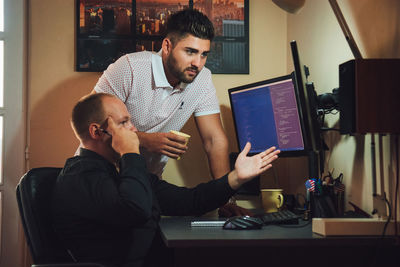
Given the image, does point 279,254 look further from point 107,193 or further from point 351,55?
point 351,55

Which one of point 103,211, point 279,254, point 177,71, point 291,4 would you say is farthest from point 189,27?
point 279,254

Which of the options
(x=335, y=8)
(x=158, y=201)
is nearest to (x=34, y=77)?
(x=158, y=201)

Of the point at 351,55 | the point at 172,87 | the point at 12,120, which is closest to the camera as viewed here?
the point at 351,55

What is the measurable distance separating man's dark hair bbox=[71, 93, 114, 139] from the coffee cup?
3.43 ft

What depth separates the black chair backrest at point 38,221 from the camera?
1599mm

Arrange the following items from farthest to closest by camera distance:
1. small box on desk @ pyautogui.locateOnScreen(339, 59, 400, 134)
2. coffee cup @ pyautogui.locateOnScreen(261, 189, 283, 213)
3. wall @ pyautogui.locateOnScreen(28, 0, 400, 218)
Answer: wall @ pyautogui.locateOnScreen(28, 0, 400, 218), coffee cup @ pyautogui.locateOnScreen(261, 189, 283, 213), small box on desk @ pyautogui.locateOnScreen(339, 59, 400, 134)

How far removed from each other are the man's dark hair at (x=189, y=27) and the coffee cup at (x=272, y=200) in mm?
833

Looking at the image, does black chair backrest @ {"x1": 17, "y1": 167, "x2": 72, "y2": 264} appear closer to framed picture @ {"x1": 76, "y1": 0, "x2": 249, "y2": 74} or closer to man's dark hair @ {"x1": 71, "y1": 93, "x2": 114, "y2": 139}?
man's dark hair @ {"x1": 71, "y1": 93, "x2": 114, "y2": 139}

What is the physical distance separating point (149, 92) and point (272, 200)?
0.83 meters

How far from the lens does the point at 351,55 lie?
6.91ft

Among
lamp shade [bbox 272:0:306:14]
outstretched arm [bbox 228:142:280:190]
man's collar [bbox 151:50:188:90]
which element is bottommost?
outstretched arm [bbox 228:142:280:190]

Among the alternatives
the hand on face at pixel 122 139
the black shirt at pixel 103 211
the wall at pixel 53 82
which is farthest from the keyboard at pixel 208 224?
the wall at pixel 53 82

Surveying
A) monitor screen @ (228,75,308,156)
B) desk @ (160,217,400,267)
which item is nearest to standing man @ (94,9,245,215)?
monitor screen @ (228,75,308,156)

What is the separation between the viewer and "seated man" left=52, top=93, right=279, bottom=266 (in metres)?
1.61
